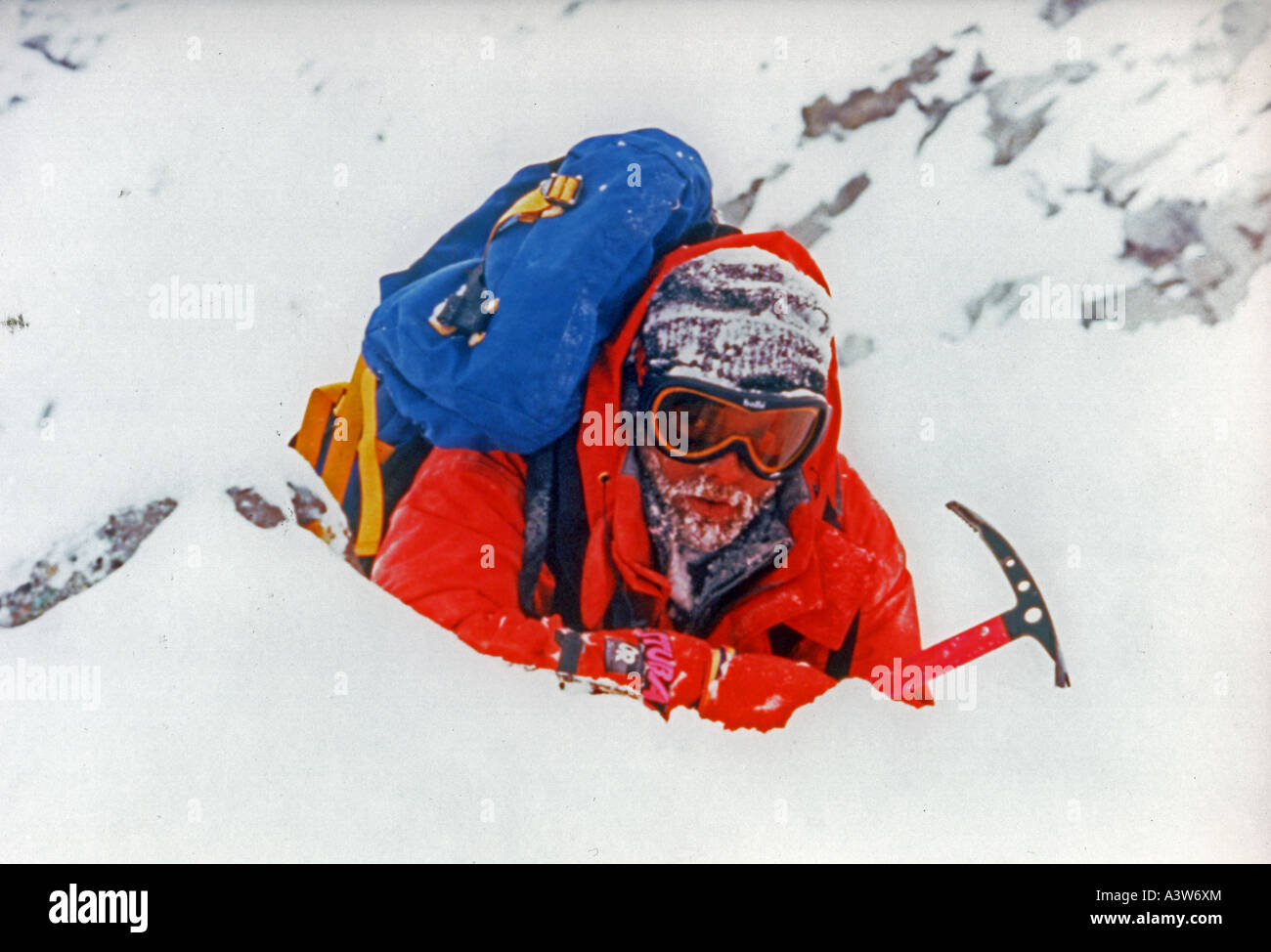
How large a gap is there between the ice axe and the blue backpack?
1011 millimetres

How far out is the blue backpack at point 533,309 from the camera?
Result: 176 centimetres

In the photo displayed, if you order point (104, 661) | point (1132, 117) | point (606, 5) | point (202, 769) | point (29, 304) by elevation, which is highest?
point (606, 5)

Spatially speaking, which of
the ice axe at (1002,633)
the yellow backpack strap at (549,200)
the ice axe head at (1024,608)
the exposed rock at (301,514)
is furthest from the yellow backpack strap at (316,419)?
the ice axe head at (1024,608)

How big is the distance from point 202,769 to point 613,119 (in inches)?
80.4

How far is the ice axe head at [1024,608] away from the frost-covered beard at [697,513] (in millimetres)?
696

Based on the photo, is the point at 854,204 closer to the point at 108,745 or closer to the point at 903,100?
the point at 903,100

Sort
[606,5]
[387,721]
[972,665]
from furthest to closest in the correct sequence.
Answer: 1. [606,5]
2. [972,665]
3. [387,721]

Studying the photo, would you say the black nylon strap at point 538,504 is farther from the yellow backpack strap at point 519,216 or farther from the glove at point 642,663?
the yellow backpack strap at point 519,216

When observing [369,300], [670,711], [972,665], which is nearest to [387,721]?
[670,711]

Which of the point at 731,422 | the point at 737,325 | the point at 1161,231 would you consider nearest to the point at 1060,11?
the point at 1161,231

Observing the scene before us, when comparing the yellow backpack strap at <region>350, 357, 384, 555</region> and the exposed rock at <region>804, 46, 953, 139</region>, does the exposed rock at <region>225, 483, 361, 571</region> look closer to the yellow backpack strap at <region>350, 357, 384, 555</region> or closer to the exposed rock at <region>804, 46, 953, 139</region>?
the yellow backpack strap at <region>350, 357, 384, 555</region>

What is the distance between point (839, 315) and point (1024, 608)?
1.02 m

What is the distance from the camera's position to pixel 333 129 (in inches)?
99.4

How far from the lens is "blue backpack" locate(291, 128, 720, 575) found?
5.76 ft
